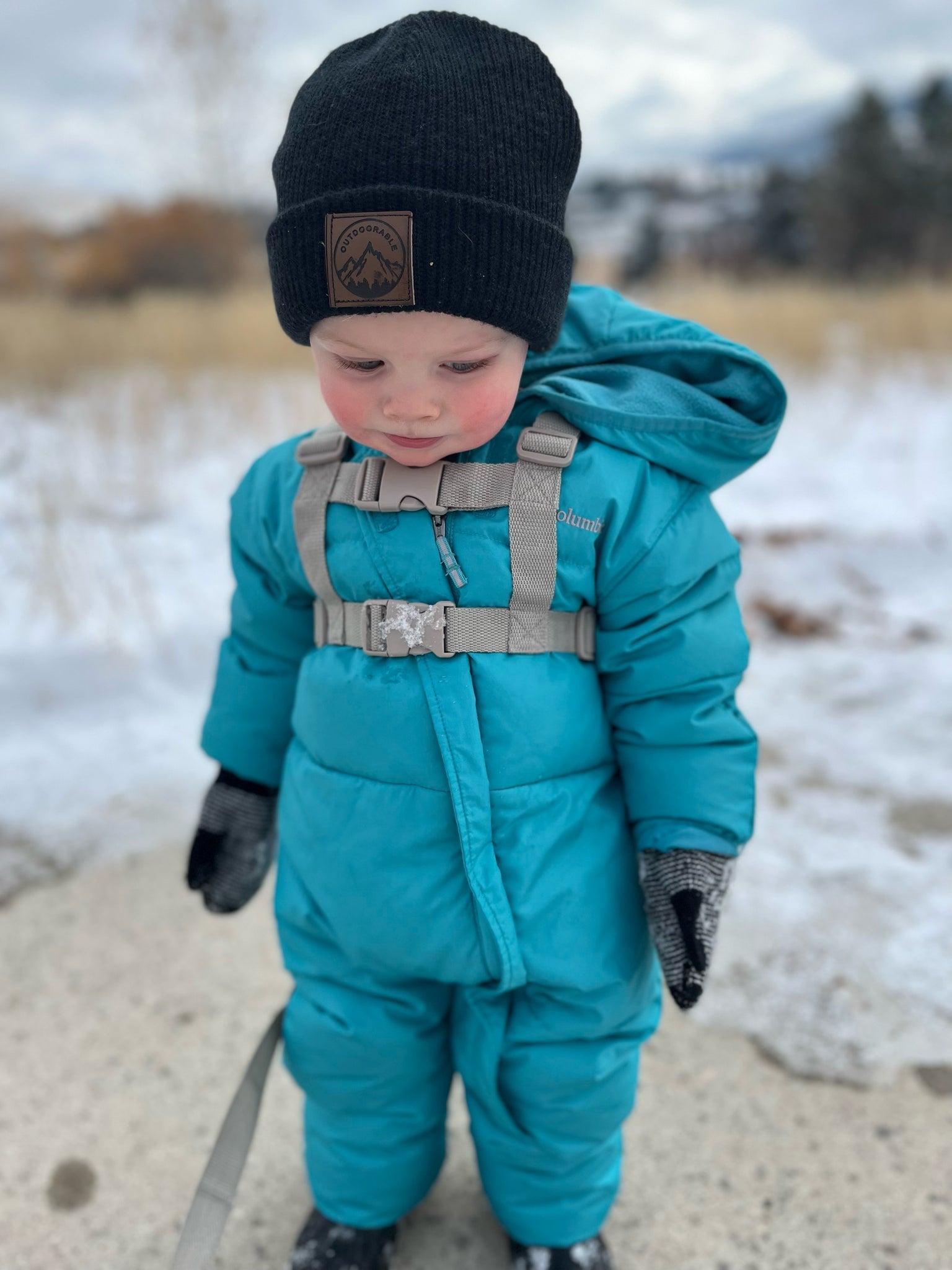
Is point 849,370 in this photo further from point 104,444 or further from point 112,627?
point 112,627

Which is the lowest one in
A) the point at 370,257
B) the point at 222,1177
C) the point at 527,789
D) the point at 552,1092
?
the point at 222,1177

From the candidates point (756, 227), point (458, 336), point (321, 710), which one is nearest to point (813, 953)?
point (321, 710)

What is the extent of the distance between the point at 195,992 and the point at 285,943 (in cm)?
63

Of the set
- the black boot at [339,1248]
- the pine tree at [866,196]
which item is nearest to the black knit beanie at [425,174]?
the black boot at [339,1248]

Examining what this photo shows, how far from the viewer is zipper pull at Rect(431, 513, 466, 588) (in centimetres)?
108

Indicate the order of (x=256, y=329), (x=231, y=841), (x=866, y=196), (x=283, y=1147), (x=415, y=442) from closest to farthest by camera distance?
(x=415, y=442)
(x=231, y=841)
(x=283, y=1147)
(x=256, y=329)
(x=866, y=196)

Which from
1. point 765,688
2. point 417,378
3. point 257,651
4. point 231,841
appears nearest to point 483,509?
point 417,378

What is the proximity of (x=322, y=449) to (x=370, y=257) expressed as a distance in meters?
0.30

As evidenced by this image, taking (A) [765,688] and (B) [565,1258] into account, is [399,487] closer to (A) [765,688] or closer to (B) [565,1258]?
(B) [565,1258]

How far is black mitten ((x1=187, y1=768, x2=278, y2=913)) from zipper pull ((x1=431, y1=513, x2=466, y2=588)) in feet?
1.63

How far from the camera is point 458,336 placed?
3.23ft

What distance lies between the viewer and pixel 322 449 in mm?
1184

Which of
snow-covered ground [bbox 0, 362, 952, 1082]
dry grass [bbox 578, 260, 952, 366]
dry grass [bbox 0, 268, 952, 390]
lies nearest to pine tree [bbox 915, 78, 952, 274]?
dry grass [bbox 0, 268, 952, 390]

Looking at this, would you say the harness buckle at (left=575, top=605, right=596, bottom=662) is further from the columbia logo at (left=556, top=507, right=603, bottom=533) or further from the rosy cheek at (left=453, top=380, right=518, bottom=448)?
the rosy cheek at (left=453, top=380, right=518, bottom=448)
